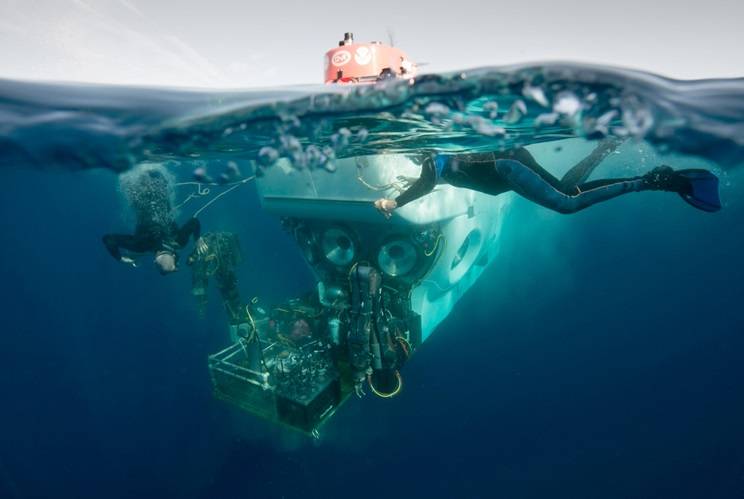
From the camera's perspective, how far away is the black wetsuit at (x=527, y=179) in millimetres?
5172

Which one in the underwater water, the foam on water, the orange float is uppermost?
the orange float

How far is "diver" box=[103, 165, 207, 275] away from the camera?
23.2ft

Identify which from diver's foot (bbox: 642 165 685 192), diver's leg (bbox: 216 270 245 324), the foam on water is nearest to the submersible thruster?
diver's leg (bbox: 216 270 245 324)

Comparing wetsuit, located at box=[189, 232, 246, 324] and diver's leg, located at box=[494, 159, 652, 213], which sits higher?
diver's leg, located at box=[494, 159, 652, 213]

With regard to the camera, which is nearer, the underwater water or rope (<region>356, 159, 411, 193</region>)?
the underwater water

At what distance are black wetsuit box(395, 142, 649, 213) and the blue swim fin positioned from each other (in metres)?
0.49

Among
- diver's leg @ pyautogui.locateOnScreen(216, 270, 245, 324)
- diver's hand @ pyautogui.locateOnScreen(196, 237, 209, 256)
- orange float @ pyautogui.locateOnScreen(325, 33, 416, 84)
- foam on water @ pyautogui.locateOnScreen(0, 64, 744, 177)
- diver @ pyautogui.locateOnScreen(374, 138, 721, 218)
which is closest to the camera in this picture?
foam on water @ pyautogui.locateOnScreen(0, 64, 744, 177)

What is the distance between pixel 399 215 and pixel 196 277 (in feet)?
15.3

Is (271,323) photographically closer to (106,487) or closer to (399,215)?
(399,215)

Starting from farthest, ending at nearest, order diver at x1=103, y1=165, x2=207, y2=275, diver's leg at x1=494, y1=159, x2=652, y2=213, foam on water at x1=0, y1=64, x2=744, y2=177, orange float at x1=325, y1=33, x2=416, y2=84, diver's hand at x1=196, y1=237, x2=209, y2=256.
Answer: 1. diver's hand at x1=196, y1=237, x2=209, y2=256
2. diver at x1=103, y1=165, x2=207, y2=275
3. orange float at x1=325, y1=33, x2=416, y2=84
4. diver's leg at x1=494, y1=159, x2=652, y2=213
5. foam on water at x1=0, y1=64, x2=744, y2=177

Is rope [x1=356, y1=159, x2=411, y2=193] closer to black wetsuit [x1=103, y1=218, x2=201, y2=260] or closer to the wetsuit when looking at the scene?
the wetsuit

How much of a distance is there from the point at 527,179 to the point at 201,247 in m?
6.45

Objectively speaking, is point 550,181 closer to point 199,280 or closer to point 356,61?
point 356,61

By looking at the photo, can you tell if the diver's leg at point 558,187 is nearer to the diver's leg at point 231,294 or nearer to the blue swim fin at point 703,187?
the blue swim fin at point 703,187
